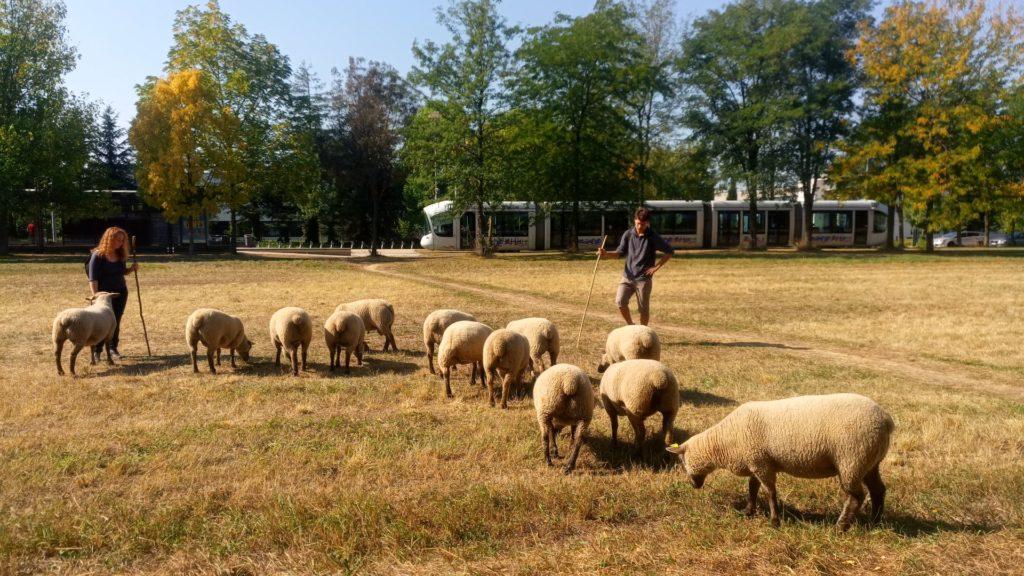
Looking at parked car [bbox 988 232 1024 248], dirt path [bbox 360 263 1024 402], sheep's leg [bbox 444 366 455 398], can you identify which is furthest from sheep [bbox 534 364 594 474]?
parked car [bbox 988 232 1024 248]

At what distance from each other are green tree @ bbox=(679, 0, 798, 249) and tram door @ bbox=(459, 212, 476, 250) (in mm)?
16618

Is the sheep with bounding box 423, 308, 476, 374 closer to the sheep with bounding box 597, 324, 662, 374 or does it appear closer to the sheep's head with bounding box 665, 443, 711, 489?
the sheep with bounding box 597, 324, 662, 374

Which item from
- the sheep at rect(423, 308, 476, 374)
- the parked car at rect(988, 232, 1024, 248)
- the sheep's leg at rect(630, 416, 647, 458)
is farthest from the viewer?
the parked car at rect(988, 232, 1024, 248)

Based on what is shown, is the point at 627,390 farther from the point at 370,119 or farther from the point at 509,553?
the point at 370,119

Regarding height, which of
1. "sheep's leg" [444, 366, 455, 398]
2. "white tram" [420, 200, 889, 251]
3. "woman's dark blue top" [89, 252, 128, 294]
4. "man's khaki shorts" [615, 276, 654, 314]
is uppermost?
"white tram" [420, 200, 889, 251]

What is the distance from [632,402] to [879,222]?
53.4m

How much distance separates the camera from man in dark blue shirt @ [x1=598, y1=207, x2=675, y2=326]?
11289 millimetres

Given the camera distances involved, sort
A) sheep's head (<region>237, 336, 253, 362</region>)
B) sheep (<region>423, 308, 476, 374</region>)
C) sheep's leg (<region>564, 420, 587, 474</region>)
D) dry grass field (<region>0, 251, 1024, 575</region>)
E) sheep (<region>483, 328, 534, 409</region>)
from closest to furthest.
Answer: dry grass field (<region>0, 251, 1024, 575</region>)
sheep's leg (<region>564, 420, 587, 474</region>)
sheep (<region>483, 328, 534, 409</region>)
sheep (<region>423, 308, 476, 374</region>)
sheep's head (<region>237, 336, 253, 362</region>)

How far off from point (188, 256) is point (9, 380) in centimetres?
3393

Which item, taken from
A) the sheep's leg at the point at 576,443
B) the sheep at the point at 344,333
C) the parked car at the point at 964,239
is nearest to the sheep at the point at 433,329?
the sheep at the point at 344,333

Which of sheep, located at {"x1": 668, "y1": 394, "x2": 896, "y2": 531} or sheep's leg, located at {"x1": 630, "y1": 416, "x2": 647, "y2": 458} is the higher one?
sheep, located at {"x1": 668, "y1": 394, "x2": 896, "y2": 531}

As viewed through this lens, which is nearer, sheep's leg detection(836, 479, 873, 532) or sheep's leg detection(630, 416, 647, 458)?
sheep's leg detection(836, 479, 873, 532)

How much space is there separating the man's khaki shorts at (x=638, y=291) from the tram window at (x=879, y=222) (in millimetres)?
47292

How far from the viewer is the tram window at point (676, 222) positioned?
4894 centimetres
